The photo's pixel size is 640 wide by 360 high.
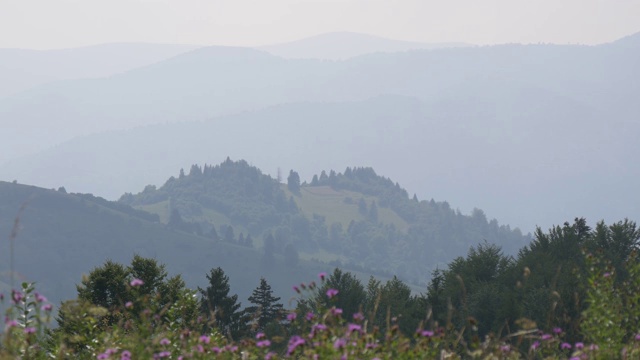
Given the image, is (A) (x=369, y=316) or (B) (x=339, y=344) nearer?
(B) (x=339, y=344)

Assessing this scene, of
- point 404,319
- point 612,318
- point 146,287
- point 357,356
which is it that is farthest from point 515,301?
point 357,356

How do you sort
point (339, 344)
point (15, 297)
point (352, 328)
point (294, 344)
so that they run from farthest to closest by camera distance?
point (15, 297) → point (352, 328) → point (294, 344) → point (339, 344)

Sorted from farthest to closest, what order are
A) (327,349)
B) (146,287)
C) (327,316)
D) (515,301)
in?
(515,301), (146,287), (327,316), (327,349)

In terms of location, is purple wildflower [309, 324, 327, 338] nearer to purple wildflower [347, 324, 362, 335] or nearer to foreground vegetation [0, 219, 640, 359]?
foreground vegetation [0, 219, 640, 359]

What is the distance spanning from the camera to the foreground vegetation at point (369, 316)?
8344 millimetres

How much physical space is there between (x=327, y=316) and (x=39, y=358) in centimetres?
526

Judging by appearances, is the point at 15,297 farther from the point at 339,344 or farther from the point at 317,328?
the point at 339,344

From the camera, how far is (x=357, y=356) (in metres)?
8.13

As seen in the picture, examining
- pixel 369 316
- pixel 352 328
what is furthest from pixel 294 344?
pixel 369 316

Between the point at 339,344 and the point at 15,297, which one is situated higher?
the point at 15,297

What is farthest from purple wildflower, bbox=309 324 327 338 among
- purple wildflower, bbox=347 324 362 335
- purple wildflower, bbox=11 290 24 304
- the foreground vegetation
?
purple wildflower, bbox=11 290 24 304

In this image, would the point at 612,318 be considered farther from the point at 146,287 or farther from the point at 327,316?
the point at 146,287

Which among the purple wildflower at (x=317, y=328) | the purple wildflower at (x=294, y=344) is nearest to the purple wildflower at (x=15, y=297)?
the purple wildflower at (x=294, y=344)

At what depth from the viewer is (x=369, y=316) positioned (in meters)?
8.73
